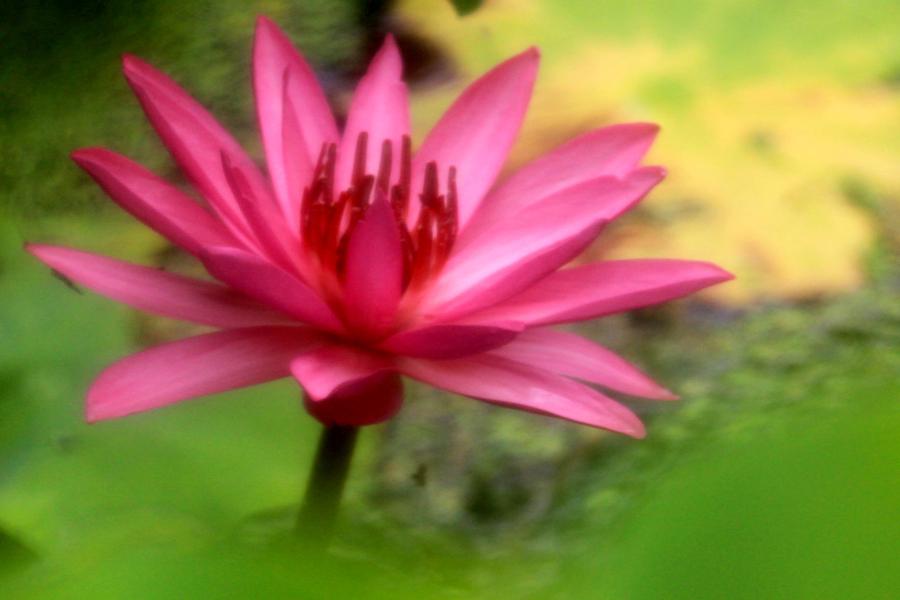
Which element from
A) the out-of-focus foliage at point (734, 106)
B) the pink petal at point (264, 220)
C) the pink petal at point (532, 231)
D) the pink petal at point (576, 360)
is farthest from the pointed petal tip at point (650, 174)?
the out-of-focus foliage at point (734, 106)

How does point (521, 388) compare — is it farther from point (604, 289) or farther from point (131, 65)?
point (131, 65)

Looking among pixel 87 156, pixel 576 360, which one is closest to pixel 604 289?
→ pixel 576 360

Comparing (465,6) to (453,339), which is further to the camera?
(465,6)

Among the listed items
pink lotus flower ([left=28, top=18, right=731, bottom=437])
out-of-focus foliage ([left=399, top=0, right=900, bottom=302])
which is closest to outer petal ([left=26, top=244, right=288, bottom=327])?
pink lotus flower ([left=28, top=18, right=731, bottom=437])

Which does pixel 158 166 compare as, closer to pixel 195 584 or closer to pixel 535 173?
pixel 535 173

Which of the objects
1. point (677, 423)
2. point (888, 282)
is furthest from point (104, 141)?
point (888, 282)

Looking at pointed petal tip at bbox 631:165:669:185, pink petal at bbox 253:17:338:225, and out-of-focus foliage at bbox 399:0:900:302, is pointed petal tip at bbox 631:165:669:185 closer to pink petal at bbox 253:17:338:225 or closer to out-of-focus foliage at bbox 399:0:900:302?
pink petal at bbox 253:17:338:225

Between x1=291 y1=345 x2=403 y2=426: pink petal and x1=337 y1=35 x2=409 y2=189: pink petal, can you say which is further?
x1=337 y1=35 x2=409 y2=189: pink petal
